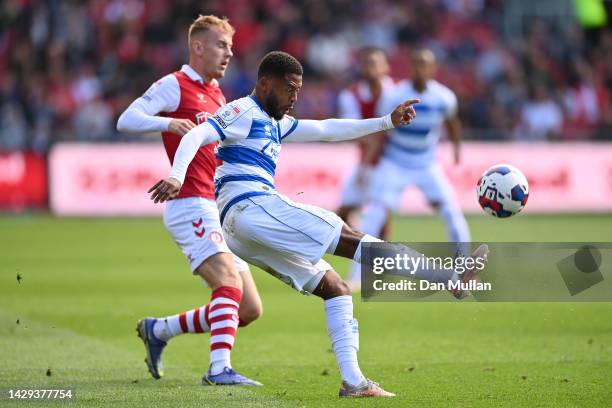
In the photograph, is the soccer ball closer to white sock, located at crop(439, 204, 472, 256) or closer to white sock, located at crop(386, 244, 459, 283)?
white sock, located at crop(386, 244, 459, 283)

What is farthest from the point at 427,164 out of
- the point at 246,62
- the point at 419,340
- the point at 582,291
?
the point at 246,62

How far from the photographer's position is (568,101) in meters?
25.2

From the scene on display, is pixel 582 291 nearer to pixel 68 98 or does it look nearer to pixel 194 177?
pixel 194 177

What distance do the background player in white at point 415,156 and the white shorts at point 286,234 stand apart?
19.9ft

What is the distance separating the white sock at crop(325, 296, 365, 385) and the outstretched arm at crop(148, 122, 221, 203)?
1.19m

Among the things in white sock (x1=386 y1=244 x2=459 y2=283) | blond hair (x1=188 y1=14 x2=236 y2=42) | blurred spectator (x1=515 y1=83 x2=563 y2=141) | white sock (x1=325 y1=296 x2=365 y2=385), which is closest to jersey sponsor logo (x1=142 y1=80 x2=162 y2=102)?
blond hair (x1=188 y1=14 x2=236 y2=42)

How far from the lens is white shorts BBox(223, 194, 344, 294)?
21.6ft

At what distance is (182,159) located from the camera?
21.1 feet

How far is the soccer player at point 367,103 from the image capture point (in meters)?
13.4

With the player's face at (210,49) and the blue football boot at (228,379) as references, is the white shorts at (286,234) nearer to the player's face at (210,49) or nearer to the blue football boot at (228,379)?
the blue football boot at (228,379)

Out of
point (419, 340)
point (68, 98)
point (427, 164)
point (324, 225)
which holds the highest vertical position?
point (68, 98)

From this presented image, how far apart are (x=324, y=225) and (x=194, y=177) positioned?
4.52 ft

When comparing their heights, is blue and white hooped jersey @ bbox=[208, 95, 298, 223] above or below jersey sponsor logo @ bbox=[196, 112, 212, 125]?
below

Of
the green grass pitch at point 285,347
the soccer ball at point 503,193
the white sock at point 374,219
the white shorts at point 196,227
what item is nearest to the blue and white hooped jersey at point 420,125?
the white sock at point 374,219
